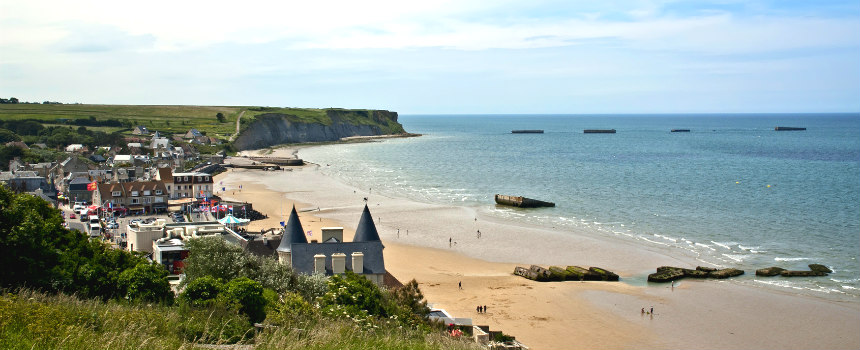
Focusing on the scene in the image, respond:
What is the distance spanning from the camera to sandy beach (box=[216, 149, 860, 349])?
93.9 ft

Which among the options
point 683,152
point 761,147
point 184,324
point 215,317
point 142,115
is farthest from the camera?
point 142,115

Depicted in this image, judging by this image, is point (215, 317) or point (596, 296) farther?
point (596, 296)

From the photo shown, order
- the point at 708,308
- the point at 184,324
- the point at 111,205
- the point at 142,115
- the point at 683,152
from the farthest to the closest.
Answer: the point at 142,115, the point at 683,152, the point at 111,205, the point at 708,308, the point at 184,324

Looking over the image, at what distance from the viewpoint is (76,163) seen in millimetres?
74250

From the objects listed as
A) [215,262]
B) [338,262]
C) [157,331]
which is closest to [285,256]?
[338,262]

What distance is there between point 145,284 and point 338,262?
6.98 meters

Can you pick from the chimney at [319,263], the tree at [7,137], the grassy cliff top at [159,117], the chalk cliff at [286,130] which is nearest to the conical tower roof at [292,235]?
the chimney at [319,263]

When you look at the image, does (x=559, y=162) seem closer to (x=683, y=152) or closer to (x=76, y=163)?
(x=683, y=152)

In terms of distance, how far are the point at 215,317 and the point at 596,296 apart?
22.0m

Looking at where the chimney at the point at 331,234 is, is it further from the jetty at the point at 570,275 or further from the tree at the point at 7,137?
the tree at the point at 7,137

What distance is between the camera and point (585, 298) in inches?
1356

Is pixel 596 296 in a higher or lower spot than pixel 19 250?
lower

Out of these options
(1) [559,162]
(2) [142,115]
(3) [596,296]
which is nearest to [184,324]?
(3) [596,296]

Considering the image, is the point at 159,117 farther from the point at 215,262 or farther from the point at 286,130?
the point at 215,262
